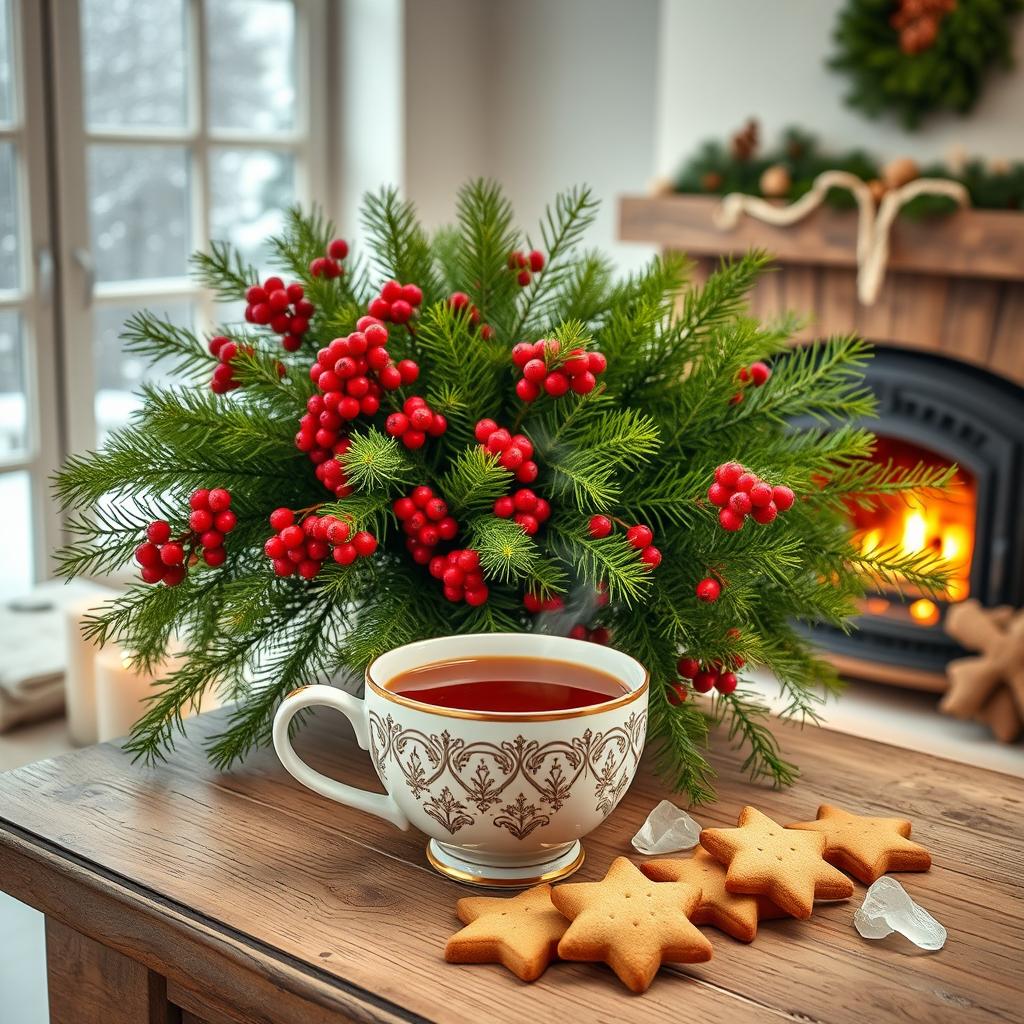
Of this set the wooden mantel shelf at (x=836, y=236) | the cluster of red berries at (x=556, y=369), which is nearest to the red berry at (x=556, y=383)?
the cluster of red berries at (x=556, y=369)

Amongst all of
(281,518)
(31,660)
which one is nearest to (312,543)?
(281,518)

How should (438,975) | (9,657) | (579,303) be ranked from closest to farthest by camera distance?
1. (438,975)
2. (579,303)
3. (9,657)

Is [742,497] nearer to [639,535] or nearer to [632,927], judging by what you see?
[639,535]

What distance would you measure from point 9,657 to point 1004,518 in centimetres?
159

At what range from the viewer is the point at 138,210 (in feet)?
8.16

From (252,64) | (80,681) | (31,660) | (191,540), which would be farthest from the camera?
(252,64)

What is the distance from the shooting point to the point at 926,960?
0.64 meters

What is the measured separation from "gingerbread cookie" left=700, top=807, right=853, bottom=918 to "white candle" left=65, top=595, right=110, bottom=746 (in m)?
0.96

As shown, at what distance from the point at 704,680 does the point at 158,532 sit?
1.22 ft

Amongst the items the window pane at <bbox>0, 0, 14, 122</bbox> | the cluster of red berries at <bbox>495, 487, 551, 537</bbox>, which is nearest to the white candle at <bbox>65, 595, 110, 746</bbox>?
the cluster of red berries at <bbox>495, 487, 551, 537</bbox>

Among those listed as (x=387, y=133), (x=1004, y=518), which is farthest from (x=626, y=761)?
(x=387, y=133)

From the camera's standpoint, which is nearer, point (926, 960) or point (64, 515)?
point (926, 960)

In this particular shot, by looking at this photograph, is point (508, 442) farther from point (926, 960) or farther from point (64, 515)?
point (64, 515)

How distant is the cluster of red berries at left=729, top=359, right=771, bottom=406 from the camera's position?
0.89 m
